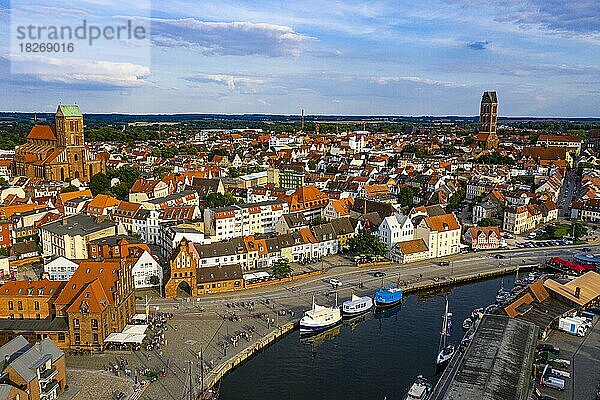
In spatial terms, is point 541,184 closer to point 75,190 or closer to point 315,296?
point 315,296

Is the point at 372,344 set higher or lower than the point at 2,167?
lower

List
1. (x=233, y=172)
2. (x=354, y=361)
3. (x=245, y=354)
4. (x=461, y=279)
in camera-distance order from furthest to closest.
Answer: (x=233, y=172) < (x=461, y=279) < (x=354, y=361) < (x=245, y=354)

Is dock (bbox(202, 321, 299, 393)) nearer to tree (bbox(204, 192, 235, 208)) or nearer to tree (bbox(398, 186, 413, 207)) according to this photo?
tree (bbox(204, 192, 235, 208))

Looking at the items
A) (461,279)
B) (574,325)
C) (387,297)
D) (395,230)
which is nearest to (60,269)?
(387,297)

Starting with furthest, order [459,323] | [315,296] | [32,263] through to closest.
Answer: [32,263] < [315,296] < [459,323]

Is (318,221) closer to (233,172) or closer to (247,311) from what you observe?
(247,311)

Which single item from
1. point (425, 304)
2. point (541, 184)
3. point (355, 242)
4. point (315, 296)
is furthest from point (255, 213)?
point (541, 184)
